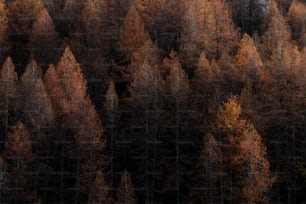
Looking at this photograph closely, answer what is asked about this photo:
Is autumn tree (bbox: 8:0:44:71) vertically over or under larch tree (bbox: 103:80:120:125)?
over

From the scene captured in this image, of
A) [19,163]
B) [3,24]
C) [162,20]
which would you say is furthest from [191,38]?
[19,163]

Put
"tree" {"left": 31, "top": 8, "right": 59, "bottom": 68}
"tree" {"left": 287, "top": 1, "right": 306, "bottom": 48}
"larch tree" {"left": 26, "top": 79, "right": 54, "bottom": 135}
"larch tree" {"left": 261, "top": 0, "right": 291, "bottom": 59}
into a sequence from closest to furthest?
"larch tree" {"left": 26, "top": 79, "right": 54, "bottom": 135} < "larch tree" {"left": 261, "top": 0, "right": 291, "bottom": 59} < "tree" {"left": 31, "top": 8, "right": 59, "bottom": 68} < "tree" {"left": 287, "top": 1, "right": 306, "bottom": 48}

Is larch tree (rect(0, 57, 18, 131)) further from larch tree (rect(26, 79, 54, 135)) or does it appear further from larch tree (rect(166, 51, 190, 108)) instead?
larch tree (rect(166, 51, 190, 108))

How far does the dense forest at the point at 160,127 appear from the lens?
36469mm

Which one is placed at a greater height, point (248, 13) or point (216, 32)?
point (248, 13)

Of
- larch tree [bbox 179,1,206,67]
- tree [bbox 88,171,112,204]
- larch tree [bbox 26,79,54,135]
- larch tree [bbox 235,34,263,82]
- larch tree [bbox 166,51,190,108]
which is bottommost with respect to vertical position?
tree [bbox 88,171,112,204]

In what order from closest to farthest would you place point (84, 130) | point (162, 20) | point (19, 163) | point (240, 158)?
point (19, 163)
point (240, 158)
point (84, 130)
point (162, 20)

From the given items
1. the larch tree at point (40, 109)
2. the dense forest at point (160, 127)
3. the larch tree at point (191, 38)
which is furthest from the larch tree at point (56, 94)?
the larch tree at point (191, 38)

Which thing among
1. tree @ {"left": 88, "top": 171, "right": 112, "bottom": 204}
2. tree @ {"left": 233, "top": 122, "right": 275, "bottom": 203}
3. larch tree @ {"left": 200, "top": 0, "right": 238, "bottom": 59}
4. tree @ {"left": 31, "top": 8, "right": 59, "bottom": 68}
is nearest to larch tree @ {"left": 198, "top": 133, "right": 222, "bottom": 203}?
tree @ {"left": 233, "top": 122, "right": 275, "bottom": 203}

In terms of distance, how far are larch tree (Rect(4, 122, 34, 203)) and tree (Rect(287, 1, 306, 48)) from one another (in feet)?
99.0

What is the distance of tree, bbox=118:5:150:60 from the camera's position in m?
50.5

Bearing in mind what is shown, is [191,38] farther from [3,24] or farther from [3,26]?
[3,24]

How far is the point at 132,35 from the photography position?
169 feet

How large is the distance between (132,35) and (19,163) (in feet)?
62.2
